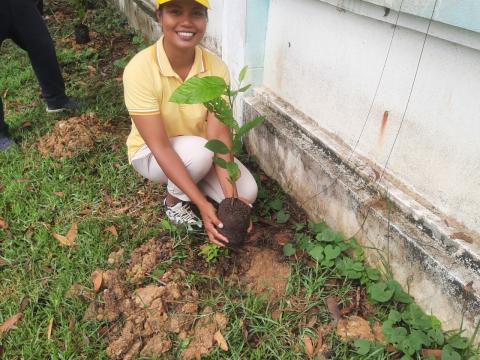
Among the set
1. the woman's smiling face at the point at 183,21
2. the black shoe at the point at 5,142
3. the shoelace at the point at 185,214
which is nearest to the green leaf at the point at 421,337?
the shoelace at the point at 185,214

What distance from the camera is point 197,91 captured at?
1.44 metres

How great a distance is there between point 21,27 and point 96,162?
1156 millimetres

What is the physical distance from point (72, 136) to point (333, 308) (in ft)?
7.27

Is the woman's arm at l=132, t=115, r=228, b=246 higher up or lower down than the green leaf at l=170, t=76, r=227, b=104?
lower down

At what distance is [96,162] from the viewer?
2.90m

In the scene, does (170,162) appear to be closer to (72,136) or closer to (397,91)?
(397,91)

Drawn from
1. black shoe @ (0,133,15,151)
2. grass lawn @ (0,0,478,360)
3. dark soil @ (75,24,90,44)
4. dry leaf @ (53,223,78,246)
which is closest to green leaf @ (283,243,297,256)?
grass lawn @ (0,0,478,360)

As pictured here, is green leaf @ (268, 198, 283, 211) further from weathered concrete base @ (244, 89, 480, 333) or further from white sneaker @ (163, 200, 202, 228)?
white sneaker @ (163, 200, 202, 228)

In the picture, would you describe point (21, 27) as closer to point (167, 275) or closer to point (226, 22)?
point (226, 22)

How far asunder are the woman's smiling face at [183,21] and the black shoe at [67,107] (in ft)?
6.46

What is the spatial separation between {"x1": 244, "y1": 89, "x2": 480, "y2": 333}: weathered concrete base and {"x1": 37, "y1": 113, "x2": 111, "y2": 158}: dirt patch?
1.26m

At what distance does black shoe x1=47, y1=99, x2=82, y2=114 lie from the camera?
3.44 m

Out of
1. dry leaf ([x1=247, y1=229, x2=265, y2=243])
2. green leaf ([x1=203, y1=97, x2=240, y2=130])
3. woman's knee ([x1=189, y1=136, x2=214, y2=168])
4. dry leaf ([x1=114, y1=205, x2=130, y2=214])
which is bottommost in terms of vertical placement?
dry leaf ([x1=114, y1=205, x2=130, y2=214])

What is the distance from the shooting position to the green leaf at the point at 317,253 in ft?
6.64
